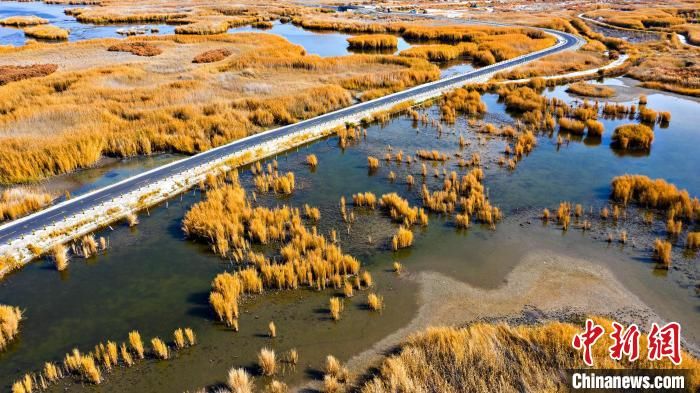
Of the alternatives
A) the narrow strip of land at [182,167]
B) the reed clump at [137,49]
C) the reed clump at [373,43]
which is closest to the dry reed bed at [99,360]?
the narrow strip of land at [182,167]

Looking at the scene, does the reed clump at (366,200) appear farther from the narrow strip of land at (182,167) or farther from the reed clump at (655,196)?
the reed clump at (655,196)

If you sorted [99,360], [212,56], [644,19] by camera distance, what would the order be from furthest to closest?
[644,19], [212,56], [99,360]

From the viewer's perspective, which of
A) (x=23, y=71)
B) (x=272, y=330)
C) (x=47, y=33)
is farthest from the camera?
(x=47, y=33)

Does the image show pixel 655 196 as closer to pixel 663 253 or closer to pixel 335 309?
pixel 663 253

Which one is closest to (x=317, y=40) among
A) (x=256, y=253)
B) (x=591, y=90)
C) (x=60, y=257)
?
(x=591, y=90)

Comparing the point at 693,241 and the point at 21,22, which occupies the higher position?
the point at 21,22

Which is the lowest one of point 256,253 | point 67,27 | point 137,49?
point 256,253

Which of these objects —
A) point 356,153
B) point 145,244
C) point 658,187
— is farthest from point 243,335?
point 658,187
